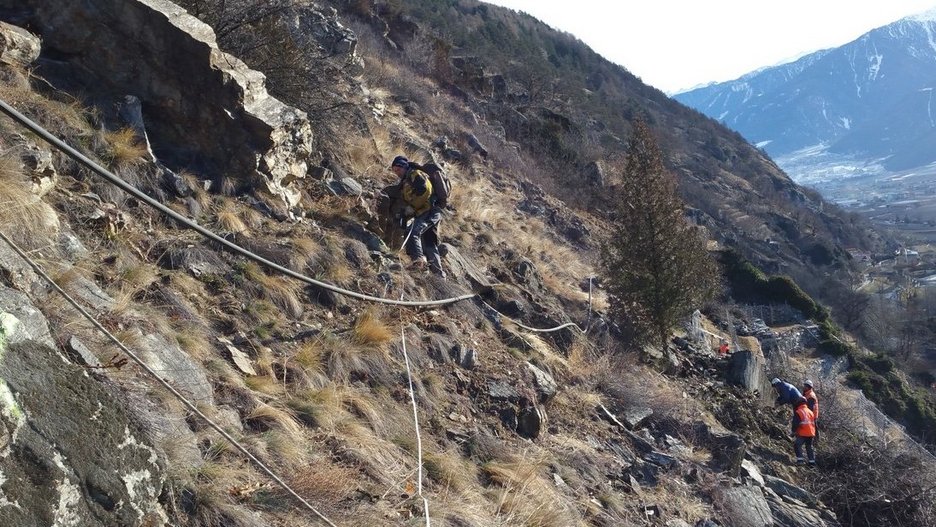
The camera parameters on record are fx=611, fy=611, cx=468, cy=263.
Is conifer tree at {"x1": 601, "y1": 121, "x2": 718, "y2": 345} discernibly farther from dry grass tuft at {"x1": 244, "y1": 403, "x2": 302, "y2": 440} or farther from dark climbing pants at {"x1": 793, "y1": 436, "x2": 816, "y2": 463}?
dry grass tuft at {"x1": 244, "y1": 403, "x2": 302, "y2": 440}

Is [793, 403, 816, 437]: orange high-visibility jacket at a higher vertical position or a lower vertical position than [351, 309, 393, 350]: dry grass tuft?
lower

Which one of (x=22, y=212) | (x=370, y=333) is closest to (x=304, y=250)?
(x=370, y=333)

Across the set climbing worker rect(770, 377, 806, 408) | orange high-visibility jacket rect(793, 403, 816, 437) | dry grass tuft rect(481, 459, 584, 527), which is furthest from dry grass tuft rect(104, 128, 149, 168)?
climbing worker rect(770, 377, 806, 408)

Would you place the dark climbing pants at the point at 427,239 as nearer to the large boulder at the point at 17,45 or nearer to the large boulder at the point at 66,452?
the large boulder at the point at 17,45

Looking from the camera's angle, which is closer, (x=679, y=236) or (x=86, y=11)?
(x=86, y=11)

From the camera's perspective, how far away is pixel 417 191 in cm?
812

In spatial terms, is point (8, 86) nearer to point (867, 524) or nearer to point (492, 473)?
point (492, 473)

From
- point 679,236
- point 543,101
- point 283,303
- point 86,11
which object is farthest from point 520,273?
point 543,101

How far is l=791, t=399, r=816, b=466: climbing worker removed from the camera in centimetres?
872

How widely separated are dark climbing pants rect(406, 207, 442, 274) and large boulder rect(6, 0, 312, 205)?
169cm

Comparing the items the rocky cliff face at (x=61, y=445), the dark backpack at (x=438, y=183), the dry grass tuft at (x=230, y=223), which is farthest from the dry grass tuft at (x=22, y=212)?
the dark backpack at (x=438, y=183)

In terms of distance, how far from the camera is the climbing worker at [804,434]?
872 cm

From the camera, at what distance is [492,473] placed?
16.5 feet

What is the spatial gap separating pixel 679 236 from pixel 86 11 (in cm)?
971
